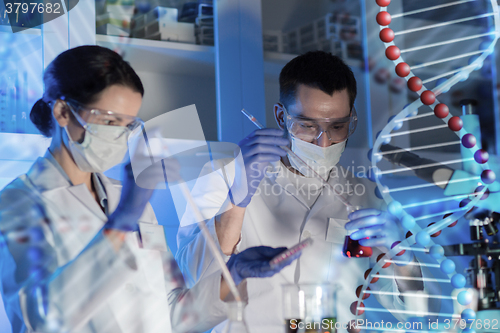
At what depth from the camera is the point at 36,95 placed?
1816 mm

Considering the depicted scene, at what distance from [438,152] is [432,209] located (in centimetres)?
33

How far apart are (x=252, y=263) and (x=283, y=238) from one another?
71 centimetres

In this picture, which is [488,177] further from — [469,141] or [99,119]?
[99,119]

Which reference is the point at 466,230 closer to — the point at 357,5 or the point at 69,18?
the point at 357,5

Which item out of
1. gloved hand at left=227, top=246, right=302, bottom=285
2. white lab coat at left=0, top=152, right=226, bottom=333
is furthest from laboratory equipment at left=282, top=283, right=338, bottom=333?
white lab coat at left=0, top=152, right=226, bottom=333

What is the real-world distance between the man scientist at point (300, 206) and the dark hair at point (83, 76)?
0.43m

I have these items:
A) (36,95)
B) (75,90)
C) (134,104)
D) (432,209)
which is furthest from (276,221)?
(432,209)

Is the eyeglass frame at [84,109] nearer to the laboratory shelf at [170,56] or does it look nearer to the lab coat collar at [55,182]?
the lab coat collar at [55,182]

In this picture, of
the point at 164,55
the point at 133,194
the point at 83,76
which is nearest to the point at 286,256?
the point at 133,194

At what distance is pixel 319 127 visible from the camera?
1675mm

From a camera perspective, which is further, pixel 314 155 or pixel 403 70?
pixel 314 155

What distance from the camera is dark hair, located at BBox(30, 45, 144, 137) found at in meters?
1.36

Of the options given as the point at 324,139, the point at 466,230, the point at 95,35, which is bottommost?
the point at 466,230

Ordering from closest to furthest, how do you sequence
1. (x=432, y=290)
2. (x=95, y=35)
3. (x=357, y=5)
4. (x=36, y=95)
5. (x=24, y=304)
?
(x=24, y=304) → (x=432, y=290) → (x=36, y=95) → (x=95, y=35) → (x=357, y=5)
